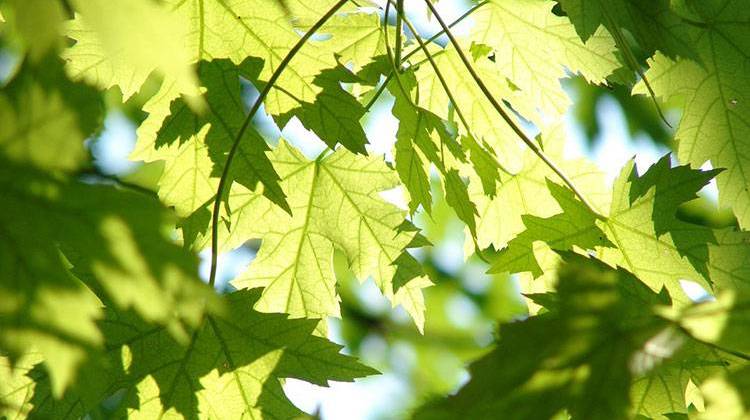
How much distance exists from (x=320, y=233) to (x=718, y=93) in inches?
31.4

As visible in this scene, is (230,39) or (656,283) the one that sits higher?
(230,39)

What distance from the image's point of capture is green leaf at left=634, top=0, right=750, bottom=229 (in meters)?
1.60

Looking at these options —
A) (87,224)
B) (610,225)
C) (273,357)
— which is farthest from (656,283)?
(87,224)

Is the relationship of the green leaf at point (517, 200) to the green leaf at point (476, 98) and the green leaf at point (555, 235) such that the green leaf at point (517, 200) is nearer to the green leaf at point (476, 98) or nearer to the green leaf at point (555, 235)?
the green leaf at point (476, 98)

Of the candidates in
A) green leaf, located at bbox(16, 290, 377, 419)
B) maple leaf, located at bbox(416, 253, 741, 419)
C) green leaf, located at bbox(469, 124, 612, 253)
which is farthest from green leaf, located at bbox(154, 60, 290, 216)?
maple leaf, located at bbox(416, 253, 741, 419)

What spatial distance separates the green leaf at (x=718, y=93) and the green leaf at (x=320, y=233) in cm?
56

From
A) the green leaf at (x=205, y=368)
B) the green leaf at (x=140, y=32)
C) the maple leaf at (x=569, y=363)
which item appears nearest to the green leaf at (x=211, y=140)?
the green leaf at (x=205, y=368)

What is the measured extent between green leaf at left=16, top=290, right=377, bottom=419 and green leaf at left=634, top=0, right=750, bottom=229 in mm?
784

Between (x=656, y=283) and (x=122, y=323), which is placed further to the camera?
(x=656, y=283)

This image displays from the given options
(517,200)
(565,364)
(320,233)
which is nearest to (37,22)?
(565,364)

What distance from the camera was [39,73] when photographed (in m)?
0.70

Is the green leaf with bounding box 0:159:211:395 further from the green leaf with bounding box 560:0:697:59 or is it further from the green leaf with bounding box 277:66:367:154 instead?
the green leaf with bounding box 560:0:697:59

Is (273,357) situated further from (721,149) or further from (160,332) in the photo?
(721,149)

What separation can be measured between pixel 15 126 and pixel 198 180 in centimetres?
71
